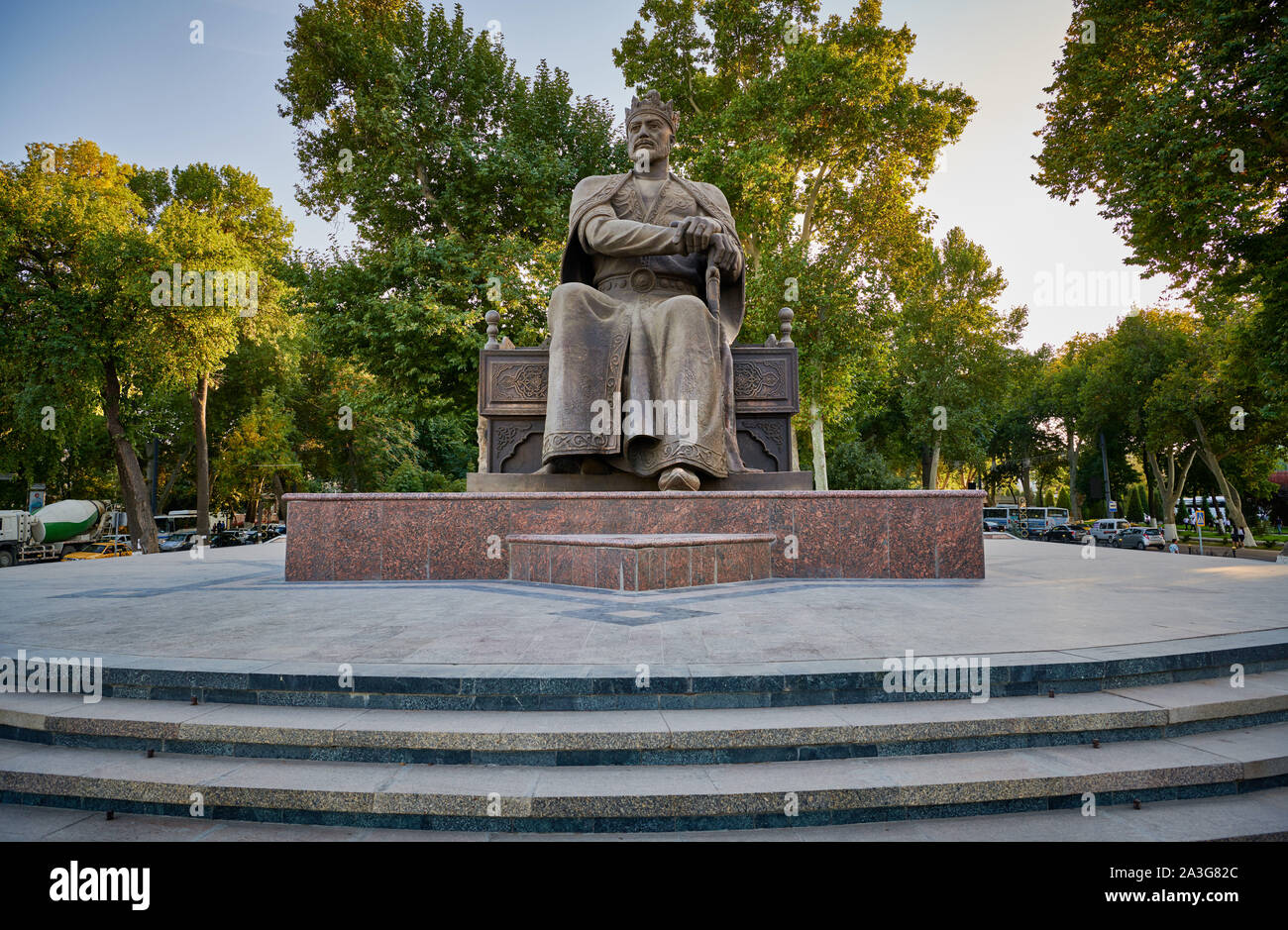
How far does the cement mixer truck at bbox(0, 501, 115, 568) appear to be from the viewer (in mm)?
25078

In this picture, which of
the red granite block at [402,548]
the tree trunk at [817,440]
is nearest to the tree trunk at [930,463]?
the tree trunk at [817,440]

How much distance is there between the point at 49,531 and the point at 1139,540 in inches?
1780

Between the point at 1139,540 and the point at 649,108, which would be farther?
the point at 1139,540

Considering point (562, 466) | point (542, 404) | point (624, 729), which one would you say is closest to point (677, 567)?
point (562, 466)

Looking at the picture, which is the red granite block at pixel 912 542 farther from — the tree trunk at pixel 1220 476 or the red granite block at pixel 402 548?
the tree trunk at pixel 1220 476

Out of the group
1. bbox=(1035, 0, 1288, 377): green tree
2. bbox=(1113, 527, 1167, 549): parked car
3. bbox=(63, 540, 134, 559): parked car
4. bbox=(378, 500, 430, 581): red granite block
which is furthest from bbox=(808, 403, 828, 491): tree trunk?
bbox=(63, 540, 134, 559): parked car

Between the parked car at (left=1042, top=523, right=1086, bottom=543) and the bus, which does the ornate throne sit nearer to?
the parked car at (left=1042, top=523, right=1086, bottom=543)

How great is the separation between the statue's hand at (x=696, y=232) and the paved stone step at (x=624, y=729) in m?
6.38

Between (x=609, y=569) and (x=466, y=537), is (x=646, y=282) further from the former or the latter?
(x=609, y=569)

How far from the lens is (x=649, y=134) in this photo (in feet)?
31.3

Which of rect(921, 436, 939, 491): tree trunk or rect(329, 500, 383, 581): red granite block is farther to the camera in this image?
rect(921, 436, 939, 491): tree trunk

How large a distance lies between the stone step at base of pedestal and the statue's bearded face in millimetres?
5618

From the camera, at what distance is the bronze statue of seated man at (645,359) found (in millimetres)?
8195
